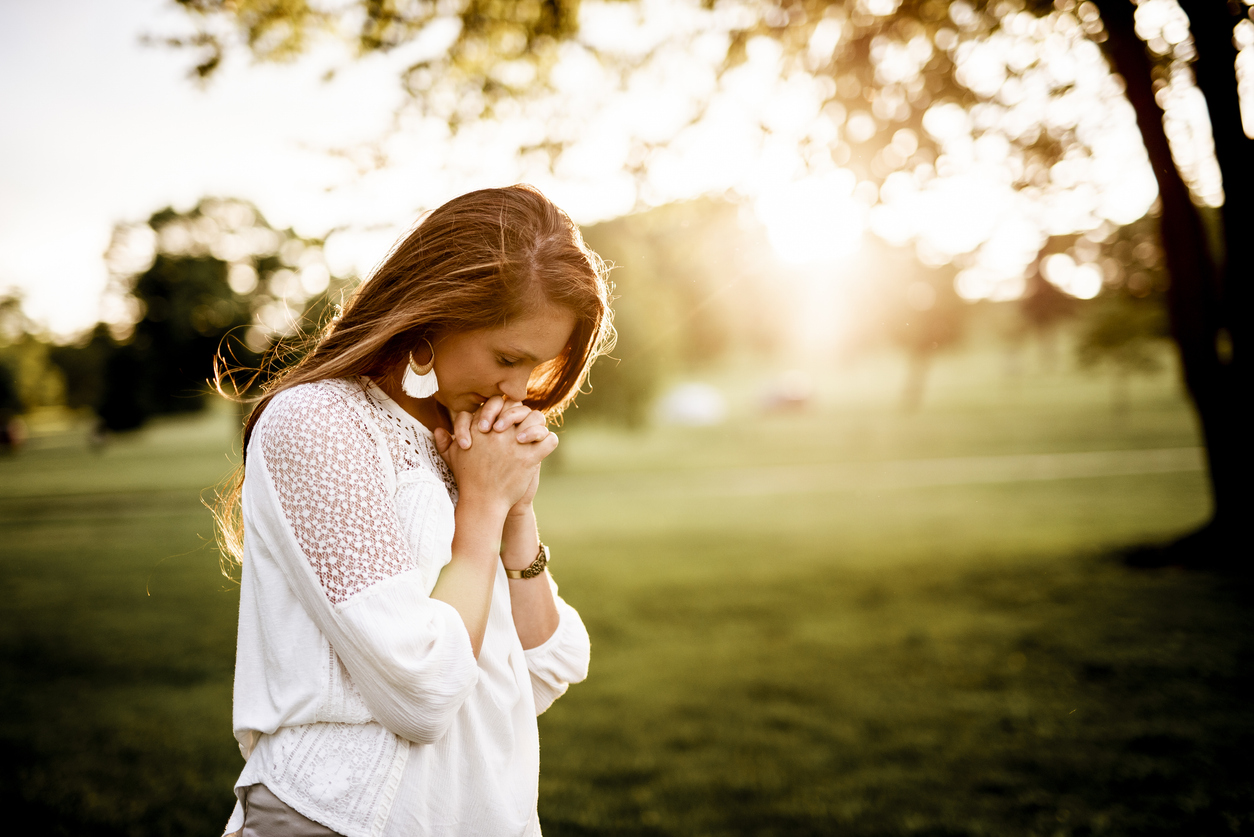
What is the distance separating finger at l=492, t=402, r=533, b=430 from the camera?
1721mm

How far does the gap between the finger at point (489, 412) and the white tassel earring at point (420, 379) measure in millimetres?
126

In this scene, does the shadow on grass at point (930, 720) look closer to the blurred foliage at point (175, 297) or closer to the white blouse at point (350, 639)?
the white blouse at point (350, 639)

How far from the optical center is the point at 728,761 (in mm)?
4879

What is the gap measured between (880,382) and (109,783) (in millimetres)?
60662

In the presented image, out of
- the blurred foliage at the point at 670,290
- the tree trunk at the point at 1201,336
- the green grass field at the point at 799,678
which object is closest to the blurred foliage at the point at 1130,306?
the tree trunk at the point at 1201,336

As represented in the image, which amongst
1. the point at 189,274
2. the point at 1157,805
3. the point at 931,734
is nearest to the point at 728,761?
Answer: the point at 931,734

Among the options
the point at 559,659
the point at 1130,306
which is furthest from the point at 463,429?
the point at 1130,306

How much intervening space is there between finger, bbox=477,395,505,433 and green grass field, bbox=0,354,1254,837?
9.76 ft

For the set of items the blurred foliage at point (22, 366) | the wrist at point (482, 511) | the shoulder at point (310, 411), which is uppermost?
the blurred foliage at point (22, 366)

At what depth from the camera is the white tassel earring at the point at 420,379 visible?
5.72 feet

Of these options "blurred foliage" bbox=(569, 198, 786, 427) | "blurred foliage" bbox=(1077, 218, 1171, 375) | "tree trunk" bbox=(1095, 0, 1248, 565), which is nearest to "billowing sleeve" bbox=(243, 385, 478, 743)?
"blurred foliage" bbox=(569, 198, 786, 427)

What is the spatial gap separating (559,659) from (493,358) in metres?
0.78

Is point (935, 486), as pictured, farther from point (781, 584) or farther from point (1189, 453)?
point (781, 584)

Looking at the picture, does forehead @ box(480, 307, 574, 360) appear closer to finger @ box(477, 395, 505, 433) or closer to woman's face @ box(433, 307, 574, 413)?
woman's face @ box(433, 307, 574, 413)
